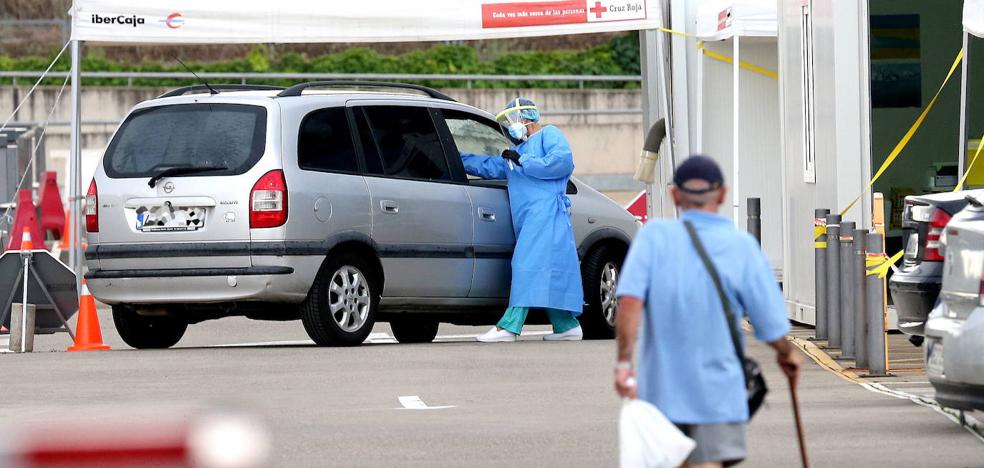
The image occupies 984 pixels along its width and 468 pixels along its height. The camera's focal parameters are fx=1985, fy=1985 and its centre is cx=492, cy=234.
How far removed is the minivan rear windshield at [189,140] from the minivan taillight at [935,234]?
4.24 meters

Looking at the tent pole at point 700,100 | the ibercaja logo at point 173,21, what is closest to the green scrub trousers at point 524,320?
the tent pole at point 700,100

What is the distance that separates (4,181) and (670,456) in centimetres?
1764

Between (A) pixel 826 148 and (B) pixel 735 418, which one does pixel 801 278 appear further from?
(B) pixel 735 418

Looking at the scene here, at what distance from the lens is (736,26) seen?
16797 millimetres

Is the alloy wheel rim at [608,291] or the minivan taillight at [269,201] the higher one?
the minivan taillight at [269,201]

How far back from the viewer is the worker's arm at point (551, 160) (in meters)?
13.7

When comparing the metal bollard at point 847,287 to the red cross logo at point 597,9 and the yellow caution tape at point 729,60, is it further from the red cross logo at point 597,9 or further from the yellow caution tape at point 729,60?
the yellow caution tape at point 729,60

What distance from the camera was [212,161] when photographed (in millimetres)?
12555

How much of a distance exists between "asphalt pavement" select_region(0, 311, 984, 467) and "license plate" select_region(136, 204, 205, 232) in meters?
0.82

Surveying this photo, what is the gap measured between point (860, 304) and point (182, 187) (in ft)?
14.1

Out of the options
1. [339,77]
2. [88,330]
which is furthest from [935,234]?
[339,77]

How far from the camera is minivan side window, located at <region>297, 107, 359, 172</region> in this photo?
12.7 m

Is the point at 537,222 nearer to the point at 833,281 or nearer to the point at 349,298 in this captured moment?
the point at 349,298

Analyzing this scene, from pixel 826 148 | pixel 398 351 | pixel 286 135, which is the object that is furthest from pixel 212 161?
pixel 826 148
